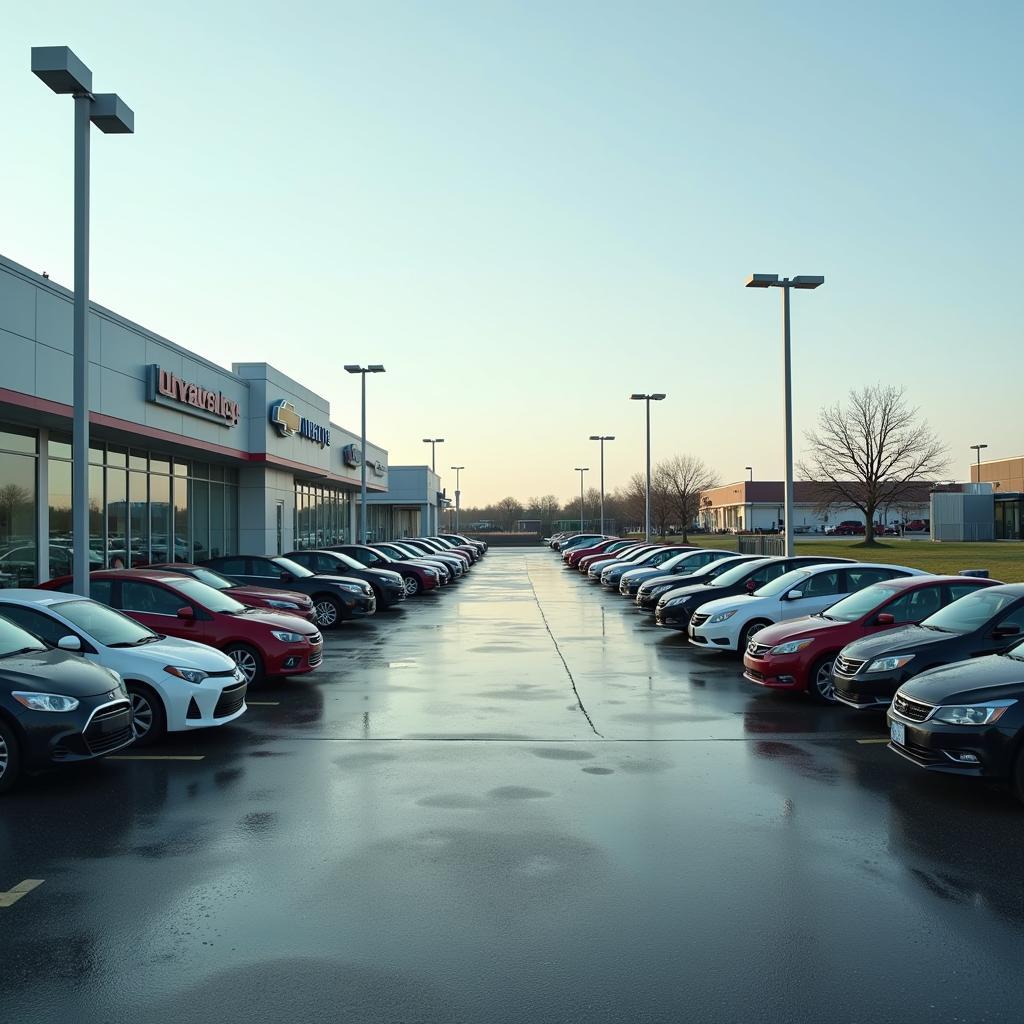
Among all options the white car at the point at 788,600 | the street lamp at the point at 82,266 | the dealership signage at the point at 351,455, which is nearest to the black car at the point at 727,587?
the white car at the point at 788,600

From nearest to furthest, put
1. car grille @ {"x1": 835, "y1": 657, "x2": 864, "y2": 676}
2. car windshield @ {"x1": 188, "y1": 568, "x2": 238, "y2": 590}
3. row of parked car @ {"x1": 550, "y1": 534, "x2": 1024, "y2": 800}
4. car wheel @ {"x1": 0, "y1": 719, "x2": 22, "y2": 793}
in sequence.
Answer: row of parked car @ {"x1": 550, "y1": 534, "x2": 1024, "y2": 800}
car wheel @ {"x1": 0, "y1": 719, "x2": 22, "y2": 793}
car grille @ {"x1": 835, "y1": 657, "x2": 864, "y2": 676}
car windshield @ {"x1": 188, "y1": 568, "x2": 238, "y2": 590}

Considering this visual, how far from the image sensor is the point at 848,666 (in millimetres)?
10141

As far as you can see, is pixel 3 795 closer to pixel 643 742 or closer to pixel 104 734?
pixel 104 734

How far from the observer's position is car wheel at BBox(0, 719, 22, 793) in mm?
7484

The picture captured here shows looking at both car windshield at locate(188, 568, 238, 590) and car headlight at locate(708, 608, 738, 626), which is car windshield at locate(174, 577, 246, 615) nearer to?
car windshield at locate(188, 568, 238, 590)

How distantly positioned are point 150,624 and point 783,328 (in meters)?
15.9

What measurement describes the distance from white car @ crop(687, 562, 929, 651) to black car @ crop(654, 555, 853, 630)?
1939 mm

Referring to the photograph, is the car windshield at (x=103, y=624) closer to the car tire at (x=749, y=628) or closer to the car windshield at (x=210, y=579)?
the car windshield at (x=210, y=579)

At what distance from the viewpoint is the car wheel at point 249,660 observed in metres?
12.5

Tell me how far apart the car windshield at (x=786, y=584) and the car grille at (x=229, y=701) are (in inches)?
338

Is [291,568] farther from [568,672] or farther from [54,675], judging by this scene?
[54,675]

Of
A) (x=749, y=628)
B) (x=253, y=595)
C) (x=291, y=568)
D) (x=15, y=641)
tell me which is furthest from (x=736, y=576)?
(x=15, y=641)

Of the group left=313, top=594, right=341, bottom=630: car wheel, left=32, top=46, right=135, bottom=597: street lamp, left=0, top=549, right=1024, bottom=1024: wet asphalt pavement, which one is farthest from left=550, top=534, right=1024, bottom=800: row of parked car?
left=32, top=46, right=135, bottom=597: street lamp

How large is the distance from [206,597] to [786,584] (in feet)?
28.3
